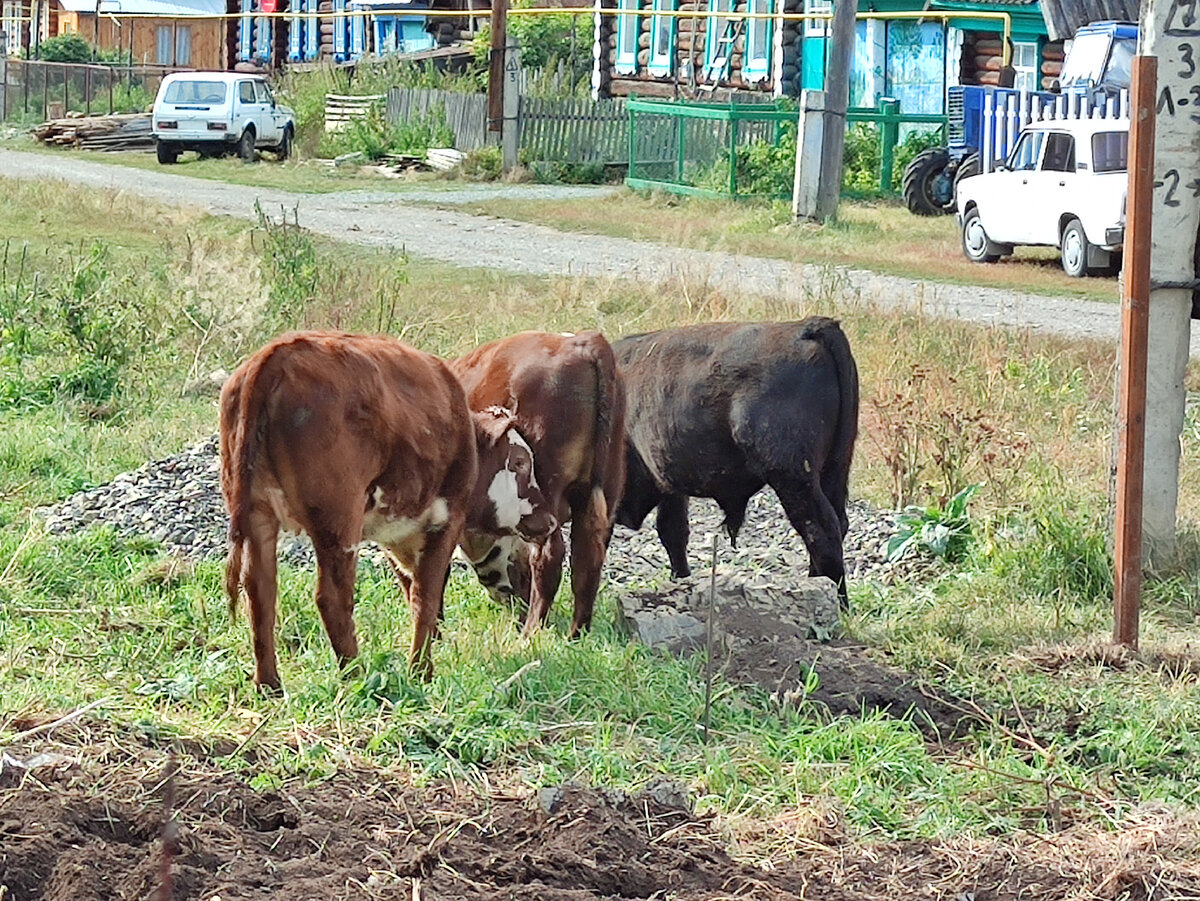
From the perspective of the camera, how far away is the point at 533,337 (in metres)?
7.00

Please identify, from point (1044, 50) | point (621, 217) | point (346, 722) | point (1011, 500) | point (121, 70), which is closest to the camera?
point (346, 722)

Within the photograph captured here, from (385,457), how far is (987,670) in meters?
2.33

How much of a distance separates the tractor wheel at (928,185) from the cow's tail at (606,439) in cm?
1982

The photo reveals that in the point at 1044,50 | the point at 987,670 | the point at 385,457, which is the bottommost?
the point at 987,670

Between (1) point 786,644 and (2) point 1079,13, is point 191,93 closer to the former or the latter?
(2) point 1079,13

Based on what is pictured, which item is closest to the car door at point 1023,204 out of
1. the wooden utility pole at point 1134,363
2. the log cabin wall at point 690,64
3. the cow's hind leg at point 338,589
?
the wooden utility pole at point 1134,363

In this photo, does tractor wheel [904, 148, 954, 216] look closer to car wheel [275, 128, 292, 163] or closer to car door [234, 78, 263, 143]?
car door [234, 78, 263, 143]

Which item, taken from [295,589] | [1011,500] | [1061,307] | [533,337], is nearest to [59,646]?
[295,589]

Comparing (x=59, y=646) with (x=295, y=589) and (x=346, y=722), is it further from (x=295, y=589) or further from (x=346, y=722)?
(x=346, y=722)

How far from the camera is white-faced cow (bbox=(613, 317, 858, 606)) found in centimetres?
746

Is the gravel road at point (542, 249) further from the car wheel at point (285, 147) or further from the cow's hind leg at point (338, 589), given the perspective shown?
the cow's hind leg at point (338, 589)

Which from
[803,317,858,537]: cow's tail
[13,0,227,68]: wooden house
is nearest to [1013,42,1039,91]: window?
[803,317,858,537]: cow's tail

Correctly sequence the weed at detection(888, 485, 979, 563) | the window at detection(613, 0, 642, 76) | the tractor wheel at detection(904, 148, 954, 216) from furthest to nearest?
the window at detection(613, 0, 642, 76) < the tractor wheel at detection(904, 148, 954, 216) < the weed at detection(888, 485, 979, 563)

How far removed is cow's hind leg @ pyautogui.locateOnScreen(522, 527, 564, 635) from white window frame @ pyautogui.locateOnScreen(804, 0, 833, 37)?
92.4 ft
